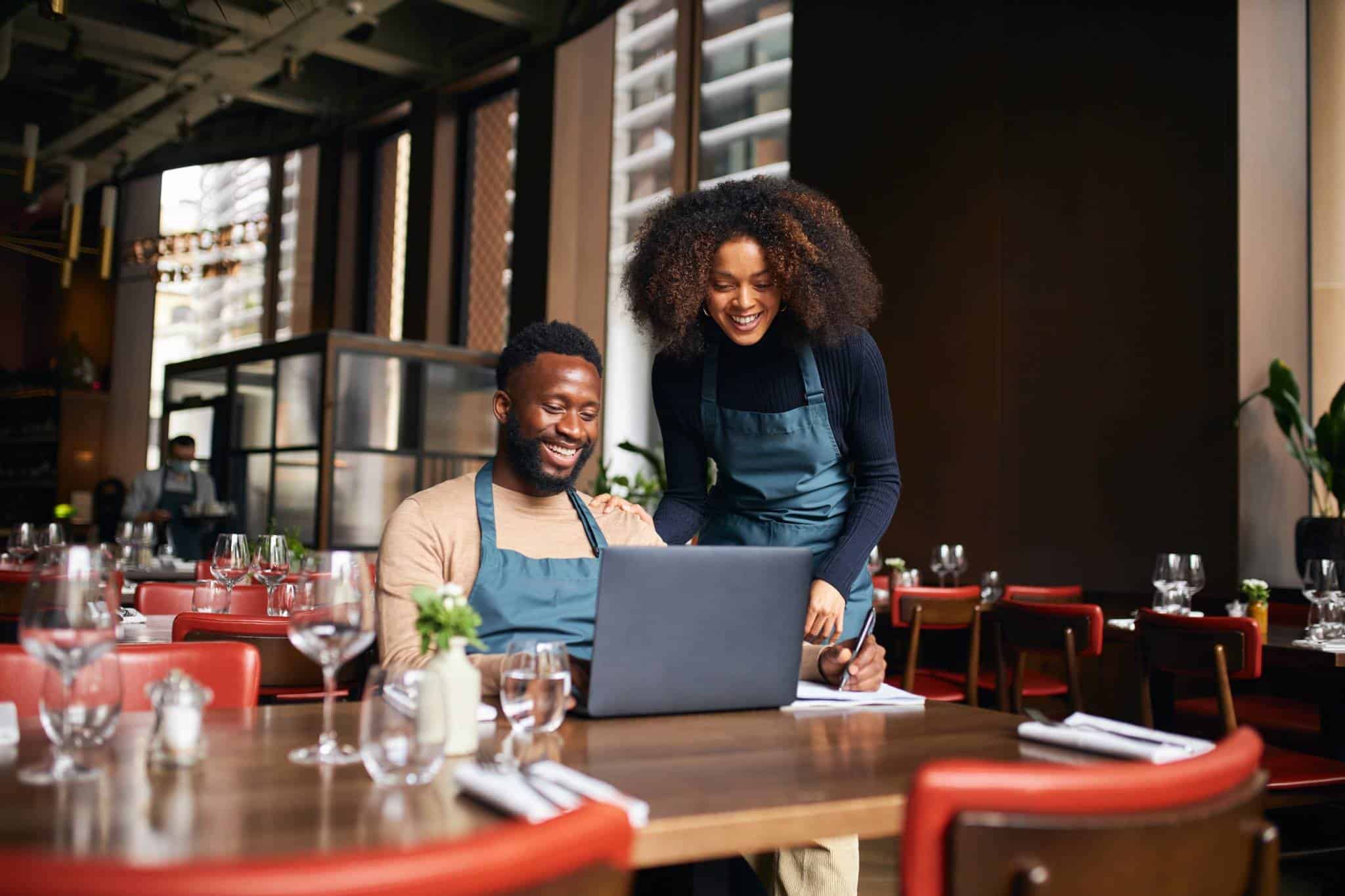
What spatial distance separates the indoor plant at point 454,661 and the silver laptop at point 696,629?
6.8 inches

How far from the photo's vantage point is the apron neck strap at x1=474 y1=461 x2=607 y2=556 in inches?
73.1

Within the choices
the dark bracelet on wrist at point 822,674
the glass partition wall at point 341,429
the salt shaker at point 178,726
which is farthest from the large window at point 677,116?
the salt shaker at point 178,726

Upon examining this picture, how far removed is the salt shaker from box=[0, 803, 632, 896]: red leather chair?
57 cm

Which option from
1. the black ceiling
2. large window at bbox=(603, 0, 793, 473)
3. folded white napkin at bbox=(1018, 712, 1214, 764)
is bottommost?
folded white napkin at bbox=(1018, 712, 1214, 764)

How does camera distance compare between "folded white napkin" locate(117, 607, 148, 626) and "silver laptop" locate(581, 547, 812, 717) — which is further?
"folded white napkin" locate(117, 607, 148, 626)

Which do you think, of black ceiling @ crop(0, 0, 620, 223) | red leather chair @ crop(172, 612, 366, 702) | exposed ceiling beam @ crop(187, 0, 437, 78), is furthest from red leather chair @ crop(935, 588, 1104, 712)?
exposed ceiling beam @ crop(187, 0, 437, 78)

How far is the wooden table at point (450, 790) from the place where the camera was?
0.99 metres

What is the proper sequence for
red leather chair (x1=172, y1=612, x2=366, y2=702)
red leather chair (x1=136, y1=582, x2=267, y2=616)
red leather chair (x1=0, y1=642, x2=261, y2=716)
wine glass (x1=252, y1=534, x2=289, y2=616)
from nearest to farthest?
red leather chair (x1=0, y1=642, x2=261, y2=716)
red leather chair (x1=172, y1=612, x2=366, y2=702)
wine glass (x1=252, y1=534, x2=289, y2=616)
red leather chair (x1=136, y1=582, x2=267, y2=616)

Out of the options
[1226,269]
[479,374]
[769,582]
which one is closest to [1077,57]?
[1226,269]

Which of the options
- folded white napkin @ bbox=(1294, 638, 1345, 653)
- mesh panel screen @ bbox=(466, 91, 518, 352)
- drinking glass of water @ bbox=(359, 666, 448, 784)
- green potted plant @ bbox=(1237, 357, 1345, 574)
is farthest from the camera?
mesh panel screen @ bbox=(466, 91, 518, 352)

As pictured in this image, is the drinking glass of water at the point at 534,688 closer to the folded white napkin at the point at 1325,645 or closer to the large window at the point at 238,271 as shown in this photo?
the folded white napkin at the point at 1325,645

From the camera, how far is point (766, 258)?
7.18 ft

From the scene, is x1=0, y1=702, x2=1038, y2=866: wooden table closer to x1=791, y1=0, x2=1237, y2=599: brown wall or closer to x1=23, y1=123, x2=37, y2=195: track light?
x1=791, y1=0, x2=1237, y2=599: brown wall

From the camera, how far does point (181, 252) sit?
9.77 metres
